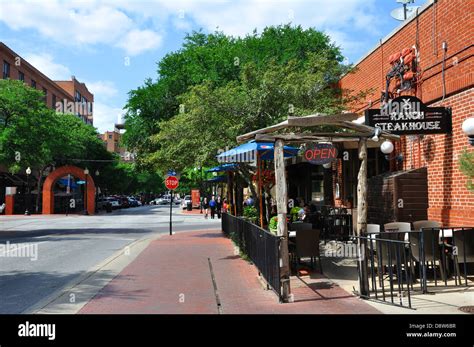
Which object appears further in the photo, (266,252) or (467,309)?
(266,252)

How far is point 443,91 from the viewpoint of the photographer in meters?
10.9

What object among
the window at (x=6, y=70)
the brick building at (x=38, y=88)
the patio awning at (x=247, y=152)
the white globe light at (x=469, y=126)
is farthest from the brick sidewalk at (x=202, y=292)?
the window at (x=6, y=70)

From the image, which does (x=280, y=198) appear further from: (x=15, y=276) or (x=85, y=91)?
(x=85, y=91)

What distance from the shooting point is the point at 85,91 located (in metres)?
90.2

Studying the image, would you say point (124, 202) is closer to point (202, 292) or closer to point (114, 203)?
point (114, 203)

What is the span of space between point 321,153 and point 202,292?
3.12 m

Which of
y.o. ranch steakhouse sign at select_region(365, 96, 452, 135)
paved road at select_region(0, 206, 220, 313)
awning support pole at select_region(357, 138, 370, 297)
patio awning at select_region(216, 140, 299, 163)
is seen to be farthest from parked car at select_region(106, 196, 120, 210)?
awning support pole at select_region(357, 138, 370, 297)

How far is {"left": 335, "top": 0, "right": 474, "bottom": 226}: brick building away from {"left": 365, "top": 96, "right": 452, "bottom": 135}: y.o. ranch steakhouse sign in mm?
251

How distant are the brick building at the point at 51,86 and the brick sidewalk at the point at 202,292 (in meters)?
25.4

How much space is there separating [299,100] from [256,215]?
12.3 ft

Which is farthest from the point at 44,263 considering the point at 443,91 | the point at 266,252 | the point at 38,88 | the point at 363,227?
the point at 38,88

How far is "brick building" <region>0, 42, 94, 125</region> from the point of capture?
50.8 meters
